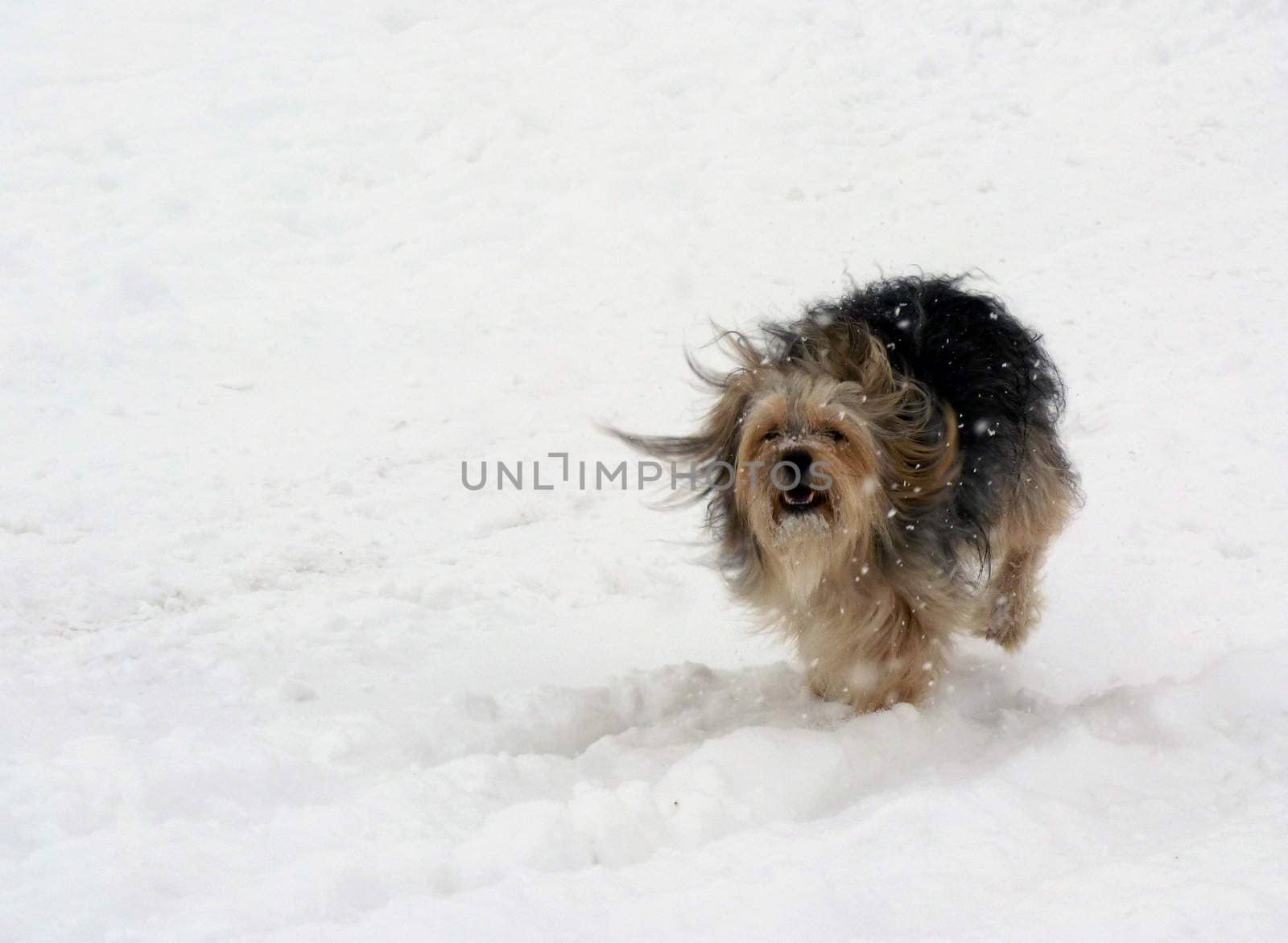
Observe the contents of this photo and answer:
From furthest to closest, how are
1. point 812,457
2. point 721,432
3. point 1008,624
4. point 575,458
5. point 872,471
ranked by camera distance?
point 575,458 → point 1008,624 → point 721,432 → point 872,471 → point 812,457

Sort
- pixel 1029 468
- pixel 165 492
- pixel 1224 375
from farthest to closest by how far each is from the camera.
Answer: pixel 1224 375 → pixel 165 492 → pixel 1029 468

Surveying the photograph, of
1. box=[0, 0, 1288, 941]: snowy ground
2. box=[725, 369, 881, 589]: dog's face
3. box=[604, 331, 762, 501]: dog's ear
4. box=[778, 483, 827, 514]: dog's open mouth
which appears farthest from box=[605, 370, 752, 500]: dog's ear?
box=[0, 0, 1288, 941]: snowy ground

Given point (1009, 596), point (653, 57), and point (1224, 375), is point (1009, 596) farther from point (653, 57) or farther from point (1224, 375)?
point (653, 57)

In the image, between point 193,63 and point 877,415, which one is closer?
point 877,415

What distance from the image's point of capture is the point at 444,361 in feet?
23.5

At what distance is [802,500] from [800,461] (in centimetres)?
13

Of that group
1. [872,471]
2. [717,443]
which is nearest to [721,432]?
[717,443]

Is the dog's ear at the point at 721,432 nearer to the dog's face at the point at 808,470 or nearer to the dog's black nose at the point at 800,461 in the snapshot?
the dog's face at the point at 808,470

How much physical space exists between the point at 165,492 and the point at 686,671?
2.98 meters

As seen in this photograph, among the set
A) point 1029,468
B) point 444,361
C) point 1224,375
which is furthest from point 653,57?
point 1029,468

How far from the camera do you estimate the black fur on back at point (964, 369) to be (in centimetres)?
386

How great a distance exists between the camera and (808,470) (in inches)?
137

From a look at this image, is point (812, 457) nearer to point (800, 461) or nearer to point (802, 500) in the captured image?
point (800, 461)

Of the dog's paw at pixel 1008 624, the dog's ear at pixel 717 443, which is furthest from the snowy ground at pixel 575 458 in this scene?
the dog's ear at pixel 717 443
